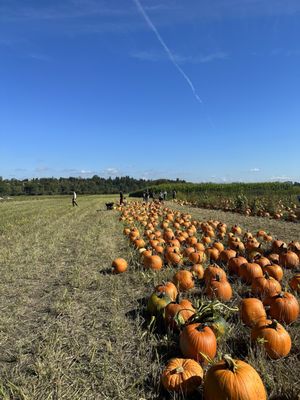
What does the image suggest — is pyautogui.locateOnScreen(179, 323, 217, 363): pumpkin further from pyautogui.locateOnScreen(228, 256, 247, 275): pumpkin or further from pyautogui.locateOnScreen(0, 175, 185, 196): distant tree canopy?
pyautogui.locateOnScreen(0, 175, 185, 196): distant tree canopy

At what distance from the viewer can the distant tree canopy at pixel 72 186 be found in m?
113

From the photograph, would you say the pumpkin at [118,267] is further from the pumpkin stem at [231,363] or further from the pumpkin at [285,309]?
the pumpkin stem at [231,363]

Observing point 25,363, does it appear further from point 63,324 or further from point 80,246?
point 80,246

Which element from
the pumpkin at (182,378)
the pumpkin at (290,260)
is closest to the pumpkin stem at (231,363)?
the pumpkin at (182,378)

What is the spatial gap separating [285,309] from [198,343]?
153 centimetres

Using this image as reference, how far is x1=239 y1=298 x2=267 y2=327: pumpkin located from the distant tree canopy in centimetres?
8180

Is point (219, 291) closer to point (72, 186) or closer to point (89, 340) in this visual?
point (89, 340)

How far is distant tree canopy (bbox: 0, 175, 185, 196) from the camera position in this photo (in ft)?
371

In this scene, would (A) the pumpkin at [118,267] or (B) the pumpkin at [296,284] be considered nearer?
(B) the pumpkin at [296,284]

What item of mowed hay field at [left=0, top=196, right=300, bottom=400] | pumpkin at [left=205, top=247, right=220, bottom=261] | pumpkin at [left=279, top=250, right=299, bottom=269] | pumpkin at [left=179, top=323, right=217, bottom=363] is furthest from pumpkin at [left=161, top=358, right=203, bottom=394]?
pumpkin at [left=205, top=247, right=220, bottom=261]

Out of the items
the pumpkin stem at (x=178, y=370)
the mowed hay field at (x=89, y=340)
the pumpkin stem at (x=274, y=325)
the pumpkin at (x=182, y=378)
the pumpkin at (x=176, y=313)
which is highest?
the pumpkin stem at (x=274, y=325)

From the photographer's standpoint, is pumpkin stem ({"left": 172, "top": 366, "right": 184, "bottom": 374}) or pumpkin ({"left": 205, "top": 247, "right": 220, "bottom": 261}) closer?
pumpkin stem ({"left": 172, "top": 366, "right": 184, "bottom": 374})

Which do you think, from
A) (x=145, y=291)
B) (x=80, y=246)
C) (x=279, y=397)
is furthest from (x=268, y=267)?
(x=80, y=246)

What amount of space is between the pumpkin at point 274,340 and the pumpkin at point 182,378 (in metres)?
0.86
